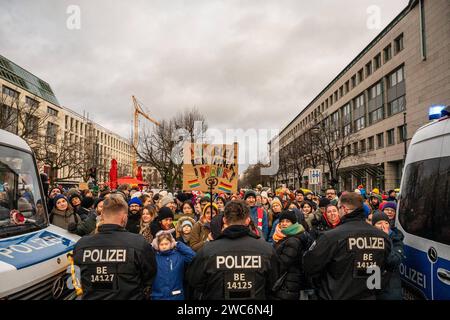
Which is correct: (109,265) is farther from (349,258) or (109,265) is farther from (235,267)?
(349,258)

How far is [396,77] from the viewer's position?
35375 mm

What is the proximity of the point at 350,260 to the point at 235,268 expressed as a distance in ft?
3.47

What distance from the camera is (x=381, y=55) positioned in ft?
126

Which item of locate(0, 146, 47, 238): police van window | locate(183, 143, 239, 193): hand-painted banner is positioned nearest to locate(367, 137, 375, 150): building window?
Answer: locate(183, 143, 239, 193): hand-painted banner

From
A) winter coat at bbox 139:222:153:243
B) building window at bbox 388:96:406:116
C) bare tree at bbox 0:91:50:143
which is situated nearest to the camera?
winter coat at bbox 139:222:153:243

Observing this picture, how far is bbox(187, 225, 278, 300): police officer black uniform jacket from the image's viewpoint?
8.98ft

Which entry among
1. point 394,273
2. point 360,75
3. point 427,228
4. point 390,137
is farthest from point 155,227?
point 360,75

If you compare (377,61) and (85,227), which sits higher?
(377,61)

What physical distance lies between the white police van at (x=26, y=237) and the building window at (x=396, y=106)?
118ft

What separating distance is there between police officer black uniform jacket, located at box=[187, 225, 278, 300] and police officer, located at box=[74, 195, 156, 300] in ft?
1.66

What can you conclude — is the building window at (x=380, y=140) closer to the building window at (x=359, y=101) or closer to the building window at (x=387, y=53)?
the building window at (x=359, y=101)

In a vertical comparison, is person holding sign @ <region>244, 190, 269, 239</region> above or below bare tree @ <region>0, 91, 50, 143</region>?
below

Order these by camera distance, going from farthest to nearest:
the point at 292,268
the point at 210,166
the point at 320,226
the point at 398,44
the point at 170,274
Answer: the point at 398,44, the point at 210,166, the point at 320,226, the point at 292,268, the point at 170,274

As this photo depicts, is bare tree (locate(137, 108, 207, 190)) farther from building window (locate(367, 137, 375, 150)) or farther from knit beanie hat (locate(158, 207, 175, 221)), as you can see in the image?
knit beanie hat (locate(158, 207, 175, 221))
